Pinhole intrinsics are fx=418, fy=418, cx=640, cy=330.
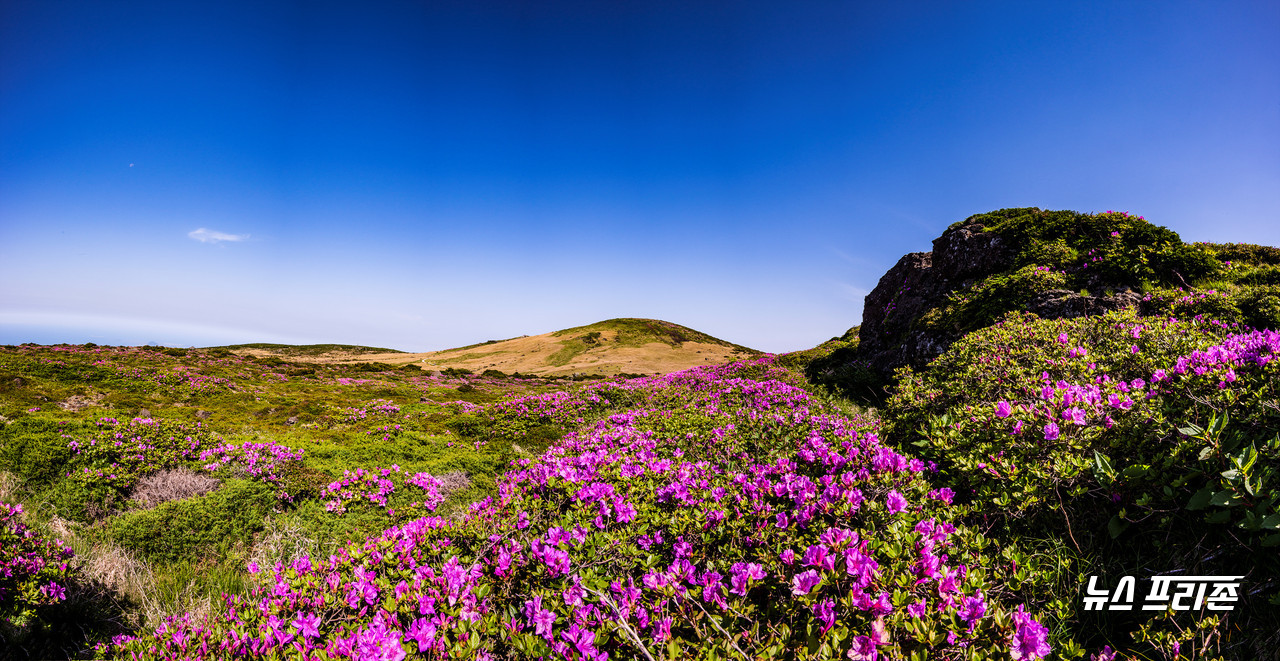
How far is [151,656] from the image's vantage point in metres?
3.28

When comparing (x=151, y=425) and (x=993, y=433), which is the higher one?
(x=993, y=433)

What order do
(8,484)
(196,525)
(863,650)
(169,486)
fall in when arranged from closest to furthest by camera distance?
(863,650) < (196,525) < (8,484) < (169,486)

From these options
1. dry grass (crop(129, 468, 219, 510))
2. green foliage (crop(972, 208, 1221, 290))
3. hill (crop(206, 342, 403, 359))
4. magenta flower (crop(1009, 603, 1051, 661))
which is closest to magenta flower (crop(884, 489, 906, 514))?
magenta flower (crop(1009, 603, 1051, 661))

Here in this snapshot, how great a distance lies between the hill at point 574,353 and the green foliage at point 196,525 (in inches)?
1626

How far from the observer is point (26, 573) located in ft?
13.6

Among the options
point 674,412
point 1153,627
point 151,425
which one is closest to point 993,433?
point 1153,627

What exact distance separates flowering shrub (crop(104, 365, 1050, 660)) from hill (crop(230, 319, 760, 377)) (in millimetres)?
44050

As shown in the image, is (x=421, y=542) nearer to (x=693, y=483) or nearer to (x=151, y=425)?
(x=693, y=483)

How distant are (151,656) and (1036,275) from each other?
1541 cm

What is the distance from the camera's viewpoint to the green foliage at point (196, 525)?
5.81 m

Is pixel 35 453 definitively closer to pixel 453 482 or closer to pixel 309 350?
pixel 453 482

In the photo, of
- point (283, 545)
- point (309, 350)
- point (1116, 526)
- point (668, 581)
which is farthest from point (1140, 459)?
point (309, 350)

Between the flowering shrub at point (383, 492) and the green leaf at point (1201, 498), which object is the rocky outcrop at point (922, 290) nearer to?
the green leaf at point (1201, 498)

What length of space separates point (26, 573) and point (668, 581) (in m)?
6.45
